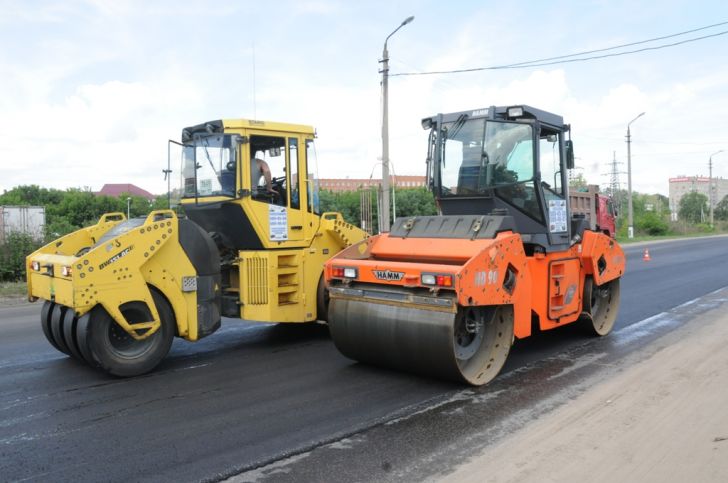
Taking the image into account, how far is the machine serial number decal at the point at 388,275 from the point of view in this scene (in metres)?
5.50

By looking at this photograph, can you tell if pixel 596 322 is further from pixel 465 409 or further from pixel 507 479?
pixel 507 479

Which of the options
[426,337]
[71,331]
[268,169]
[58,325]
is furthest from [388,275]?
[58,325]

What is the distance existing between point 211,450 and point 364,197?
14441 millimetres

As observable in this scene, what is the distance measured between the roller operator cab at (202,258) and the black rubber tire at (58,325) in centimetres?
2

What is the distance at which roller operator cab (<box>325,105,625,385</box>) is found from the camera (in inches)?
210

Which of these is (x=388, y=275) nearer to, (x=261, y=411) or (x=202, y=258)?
(x=261, y=411)

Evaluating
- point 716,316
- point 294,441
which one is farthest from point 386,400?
point 716,316

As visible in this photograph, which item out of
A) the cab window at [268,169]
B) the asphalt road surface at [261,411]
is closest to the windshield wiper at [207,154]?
the cab window at [268,169]

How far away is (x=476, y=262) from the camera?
17.1 feet

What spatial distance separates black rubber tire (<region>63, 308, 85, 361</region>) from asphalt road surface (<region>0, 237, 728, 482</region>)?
0.80 feet

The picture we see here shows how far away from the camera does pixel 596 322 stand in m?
7.84

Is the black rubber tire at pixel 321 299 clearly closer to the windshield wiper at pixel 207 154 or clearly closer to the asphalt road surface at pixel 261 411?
the asphalt road surface at pixel 261 411

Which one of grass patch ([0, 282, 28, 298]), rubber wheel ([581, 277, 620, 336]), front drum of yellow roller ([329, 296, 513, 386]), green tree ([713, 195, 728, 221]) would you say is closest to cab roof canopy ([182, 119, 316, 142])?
front drum of yellow roller ([329, 296, 513, 386])

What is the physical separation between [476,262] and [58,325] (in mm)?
4286
